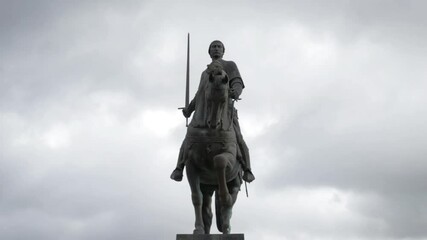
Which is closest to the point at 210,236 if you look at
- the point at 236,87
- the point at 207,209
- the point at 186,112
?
the point at 207,209

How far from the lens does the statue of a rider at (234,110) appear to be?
1772cm

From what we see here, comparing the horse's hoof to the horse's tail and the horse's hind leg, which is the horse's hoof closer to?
the horse's hind leg

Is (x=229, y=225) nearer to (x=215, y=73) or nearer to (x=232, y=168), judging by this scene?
(x=232, y=168)

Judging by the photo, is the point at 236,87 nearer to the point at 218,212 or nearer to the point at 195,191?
the point at 195,191

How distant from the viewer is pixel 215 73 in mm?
16062

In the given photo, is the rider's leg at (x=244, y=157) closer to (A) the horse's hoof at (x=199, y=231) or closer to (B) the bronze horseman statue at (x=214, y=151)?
(B) the bronze horseman statue at (x=214, y=151)

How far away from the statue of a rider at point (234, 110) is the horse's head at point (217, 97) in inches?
30.9

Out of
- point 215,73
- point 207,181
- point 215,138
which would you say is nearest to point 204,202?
point 207,181

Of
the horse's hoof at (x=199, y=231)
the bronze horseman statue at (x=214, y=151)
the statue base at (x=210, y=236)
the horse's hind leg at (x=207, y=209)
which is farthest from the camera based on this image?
the horse's hind leg at (x=207, y=209)

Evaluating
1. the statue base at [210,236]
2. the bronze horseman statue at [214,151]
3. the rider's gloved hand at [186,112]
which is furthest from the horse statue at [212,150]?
the rider's gloved hand at [186,112]

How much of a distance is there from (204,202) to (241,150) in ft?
5.58

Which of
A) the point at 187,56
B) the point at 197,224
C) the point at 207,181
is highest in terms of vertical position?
the point at 187,56

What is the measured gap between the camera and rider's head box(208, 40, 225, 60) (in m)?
18.6

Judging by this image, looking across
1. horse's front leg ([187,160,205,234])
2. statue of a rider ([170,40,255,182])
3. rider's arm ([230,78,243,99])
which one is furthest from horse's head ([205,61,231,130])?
horse's front leg ([187,160,205,234])
